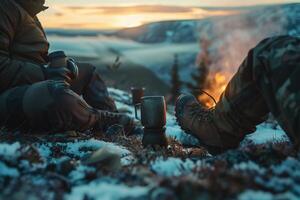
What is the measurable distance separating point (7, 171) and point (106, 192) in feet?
2.62

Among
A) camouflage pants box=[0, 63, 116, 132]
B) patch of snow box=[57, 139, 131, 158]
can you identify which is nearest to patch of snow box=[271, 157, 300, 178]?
patch of snow box=[57, 139, 131, 158]

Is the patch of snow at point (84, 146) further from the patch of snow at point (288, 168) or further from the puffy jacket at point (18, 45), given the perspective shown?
the patch of snow at point (288, 168)

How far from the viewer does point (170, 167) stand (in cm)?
396

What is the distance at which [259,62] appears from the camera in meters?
4.29

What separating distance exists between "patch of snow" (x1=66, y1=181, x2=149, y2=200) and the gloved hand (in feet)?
11.6

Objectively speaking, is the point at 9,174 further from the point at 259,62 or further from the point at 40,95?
the point at 40,95

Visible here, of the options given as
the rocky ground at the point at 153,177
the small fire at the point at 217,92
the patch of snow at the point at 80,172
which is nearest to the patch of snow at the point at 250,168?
the rocky ground at the point at 153,177

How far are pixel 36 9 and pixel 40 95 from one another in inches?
59.8

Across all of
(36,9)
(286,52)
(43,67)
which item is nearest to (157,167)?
(286,52)

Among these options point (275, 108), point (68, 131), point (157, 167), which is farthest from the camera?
point (68, 131)

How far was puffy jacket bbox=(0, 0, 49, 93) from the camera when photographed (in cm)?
661

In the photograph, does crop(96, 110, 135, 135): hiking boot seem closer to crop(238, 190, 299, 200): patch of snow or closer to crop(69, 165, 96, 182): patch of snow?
crop(69, 165, 96, 182): patch of snow

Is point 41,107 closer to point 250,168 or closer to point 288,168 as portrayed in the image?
point 250,168

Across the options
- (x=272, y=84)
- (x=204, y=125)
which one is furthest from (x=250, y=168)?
(x=204, y=125)
